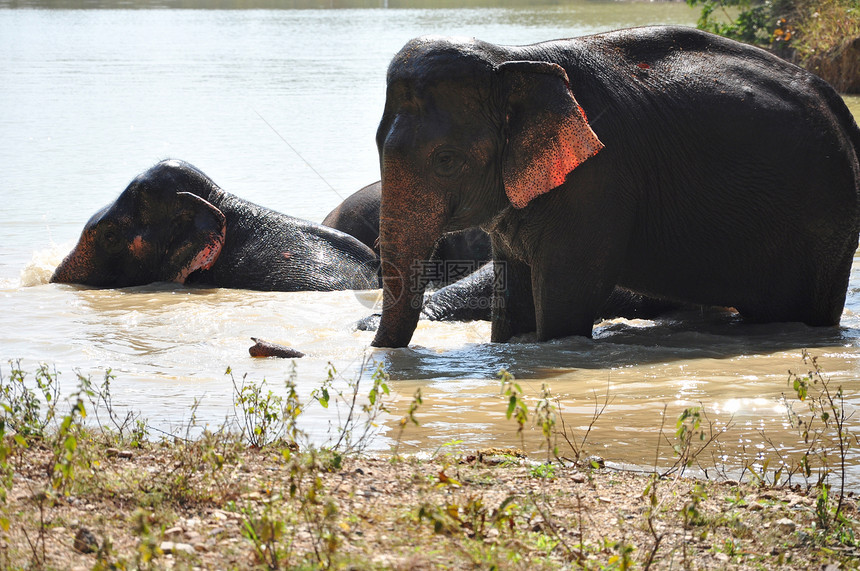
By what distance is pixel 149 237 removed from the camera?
1036cm

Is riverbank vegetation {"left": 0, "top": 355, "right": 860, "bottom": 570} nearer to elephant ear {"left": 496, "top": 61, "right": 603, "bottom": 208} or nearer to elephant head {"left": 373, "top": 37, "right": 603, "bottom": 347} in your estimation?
elephant head {"left": 373, "top": 37, "right": 603, "bottom": 347}

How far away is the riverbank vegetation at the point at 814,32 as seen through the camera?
2328cm

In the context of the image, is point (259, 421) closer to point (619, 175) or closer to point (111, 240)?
point (619, 175)

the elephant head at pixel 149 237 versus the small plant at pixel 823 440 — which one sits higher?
the small plant at pixel 823 440

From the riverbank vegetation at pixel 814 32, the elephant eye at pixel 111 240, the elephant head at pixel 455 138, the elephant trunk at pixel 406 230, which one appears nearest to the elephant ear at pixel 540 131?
the elephant head at pixel 455 138

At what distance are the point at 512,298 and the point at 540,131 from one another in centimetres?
139

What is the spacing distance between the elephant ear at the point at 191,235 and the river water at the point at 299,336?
0.34m

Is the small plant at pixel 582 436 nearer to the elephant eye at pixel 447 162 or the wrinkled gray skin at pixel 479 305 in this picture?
the elephant eye at pixel 447 162

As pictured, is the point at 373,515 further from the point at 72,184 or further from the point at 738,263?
the point at 72,184

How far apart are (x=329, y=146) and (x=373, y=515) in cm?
1756

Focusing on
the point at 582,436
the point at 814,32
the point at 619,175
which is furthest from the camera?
the point at 814,32

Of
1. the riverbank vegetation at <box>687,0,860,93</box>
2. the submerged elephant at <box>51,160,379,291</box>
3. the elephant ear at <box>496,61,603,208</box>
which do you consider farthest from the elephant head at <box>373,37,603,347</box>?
the riverbank vegetation at <box>687,0,860,93</box>

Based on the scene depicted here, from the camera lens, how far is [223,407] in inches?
231

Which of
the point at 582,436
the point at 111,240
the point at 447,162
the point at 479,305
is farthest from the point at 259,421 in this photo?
the point at 111,240
